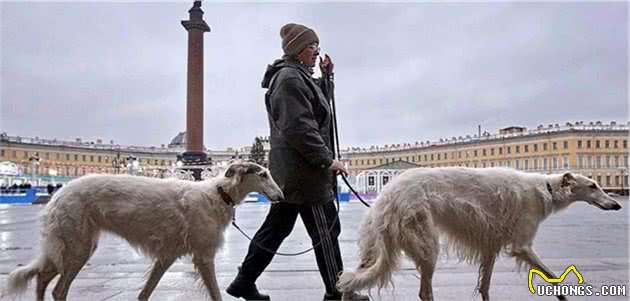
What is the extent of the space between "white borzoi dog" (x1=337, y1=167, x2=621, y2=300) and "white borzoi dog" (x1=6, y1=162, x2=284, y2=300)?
105 centimetres

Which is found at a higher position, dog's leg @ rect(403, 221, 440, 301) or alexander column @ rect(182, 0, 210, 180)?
alexander column @ rect(182, 0, 210, 180)

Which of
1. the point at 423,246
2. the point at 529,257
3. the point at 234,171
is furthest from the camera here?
the point at 234,171

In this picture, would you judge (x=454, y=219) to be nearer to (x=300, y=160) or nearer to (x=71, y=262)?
(x=300, y=160)

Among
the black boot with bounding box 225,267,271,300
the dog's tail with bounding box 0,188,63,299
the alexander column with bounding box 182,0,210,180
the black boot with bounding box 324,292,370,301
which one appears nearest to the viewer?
the dog's tail with bounding box 0,188,63,299

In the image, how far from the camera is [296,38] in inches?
215

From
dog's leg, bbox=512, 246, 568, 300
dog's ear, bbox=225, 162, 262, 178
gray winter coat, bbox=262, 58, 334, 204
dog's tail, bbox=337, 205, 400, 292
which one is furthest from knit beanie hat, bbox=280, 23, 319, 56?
dog's leg, bbox=512, 246, 568, 300

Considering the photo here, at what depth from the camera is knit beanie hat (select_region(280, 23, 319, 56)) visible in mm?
5445

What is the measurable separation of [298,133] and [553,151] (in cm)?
11127

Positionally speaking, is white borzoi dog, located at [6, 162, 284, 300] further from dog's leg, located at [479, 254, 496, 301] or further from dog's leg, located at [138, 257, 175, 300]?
dog's leg, located at [479, 254, 496, 301]

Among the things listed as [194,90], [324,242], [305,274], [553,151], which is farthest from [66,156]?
[324,242]

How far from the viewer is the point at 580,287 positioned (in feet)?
20.4

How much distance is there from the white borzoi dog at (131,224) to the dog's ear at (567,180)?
269cm

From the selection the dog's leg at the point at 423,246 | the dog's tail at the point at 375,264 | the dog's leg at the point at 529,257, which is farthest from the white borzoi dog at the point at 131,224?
the dog's leg at the point at 529,257

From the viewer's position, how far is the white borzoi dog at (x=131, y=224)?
4.97 metres
